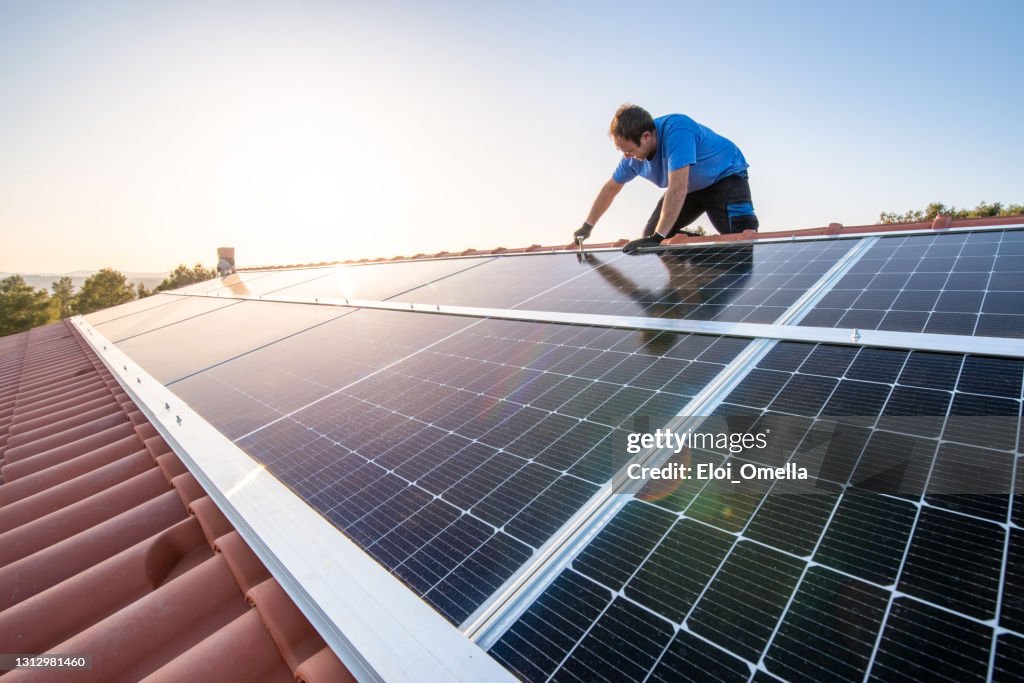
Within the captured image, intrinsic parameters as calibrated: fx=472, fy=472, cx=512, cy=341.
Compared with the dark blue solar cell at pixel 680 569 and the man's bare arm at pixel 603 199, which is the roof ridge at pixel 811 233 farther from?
the dark blue solar cell at pixel 680 569

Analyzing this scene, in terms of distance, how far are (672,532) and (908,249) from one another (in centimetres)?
501

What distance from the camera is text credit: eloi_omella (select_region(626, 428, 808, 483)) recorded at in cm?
230

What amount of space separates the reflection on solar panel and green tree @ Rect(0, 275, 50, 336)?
7262 centimetres

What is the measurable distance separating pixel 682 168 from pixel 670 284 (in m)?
2.37

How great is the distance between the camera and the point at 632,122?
701 centimetres

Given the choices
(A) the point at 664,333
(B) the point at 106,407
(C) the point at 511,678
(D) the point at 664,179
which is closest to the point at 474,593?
(C) the point at 511,678

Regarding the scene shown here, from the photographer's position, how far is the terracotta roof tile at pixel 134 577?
217 centimetres

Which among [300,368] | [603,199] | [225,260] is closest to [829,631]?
[300,368]

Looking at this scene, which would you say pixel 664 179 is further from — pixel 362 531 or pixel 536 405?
Answer: pixel 362 531

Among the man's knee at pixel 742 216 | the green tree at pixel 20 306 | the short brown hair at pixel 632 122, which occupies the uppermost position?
the short brown hair at pixel 632 122

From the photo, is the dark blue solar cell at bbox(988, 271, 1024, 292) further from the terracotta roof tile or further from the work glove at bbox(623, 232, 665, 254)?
the terracotta roof tile

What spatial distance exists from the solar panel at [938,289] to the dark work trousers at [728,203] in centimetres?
279

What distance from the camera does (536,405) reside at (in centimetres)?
347

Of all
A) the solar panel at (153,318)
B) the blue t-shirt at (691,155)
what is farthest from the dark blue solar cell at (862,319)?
the solar panel at (153,318)
